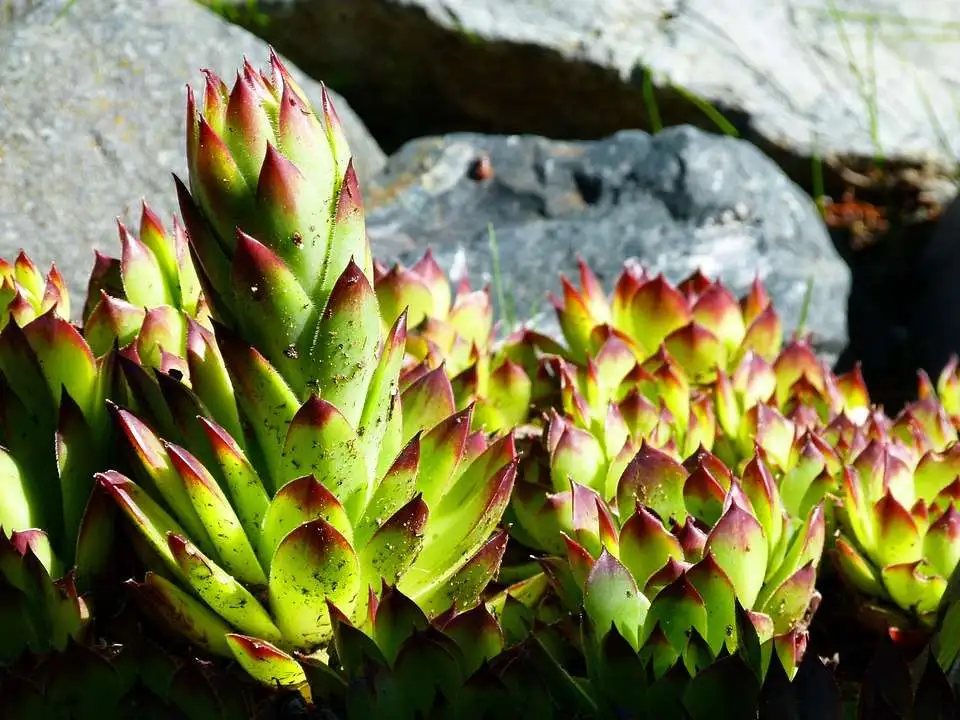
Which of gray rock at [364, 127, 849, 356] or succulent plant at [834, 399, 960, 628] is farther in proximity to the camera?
gray rock at [364, 127, 849, 356]

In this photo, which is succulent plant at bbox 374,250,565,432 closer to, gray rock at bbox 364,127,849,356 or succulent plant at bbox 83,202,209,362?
succulent plant at bbox 83,202,209,362

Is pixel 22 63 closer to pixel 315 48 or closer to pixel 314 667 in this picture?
pixel 315 48

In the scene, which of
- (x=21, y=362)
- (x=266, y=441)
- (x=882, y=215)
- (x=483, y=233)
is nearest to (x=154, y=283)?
(x=21, y=362)

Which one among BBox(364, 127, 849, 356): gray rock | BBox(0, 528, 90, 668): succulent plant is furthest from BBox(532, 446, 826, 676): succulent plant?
BBox(364, 127, 849, 356): gray rock

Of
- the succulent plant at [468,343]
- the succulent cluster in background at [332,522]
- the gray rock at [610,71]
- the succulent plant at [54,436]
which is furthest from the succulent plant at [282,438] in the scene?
the gray rock at [610,71]

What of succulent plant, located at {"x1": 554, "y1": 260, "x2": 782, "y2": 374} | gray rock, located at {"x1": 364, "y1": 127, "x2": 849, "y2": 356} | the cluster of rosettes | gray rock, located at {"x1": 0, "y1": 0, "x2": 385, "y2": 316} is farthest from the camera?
gray rock, located at {"x1": 364, "y1": 127, "x2": 849, "y2": 356}

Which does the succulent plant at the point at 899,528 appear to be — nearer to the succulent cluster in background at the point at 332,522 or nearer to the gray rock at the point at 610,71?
the succulent cluster in background at the point at 332,522
